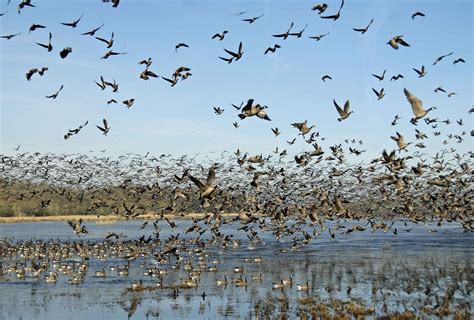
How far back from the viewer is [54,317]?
3012 centimetres

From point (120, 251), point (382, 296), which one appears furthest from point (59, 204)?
point (382, 296)

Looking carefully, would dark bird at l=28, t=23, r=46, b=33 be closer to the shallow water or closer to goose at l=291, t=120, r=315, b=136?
goose at l=291, t=120, r=315, b=136

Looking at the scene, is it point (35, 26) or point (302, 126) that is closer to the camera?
point (35, 26)

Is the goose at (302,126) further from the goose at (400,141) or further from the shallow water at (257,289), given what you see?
the shallow water at (257,289)

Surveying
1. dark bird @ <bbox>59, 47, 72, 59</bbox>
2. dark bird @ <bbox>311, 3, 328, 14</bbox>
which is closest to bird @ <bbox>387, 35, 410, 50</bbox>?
dark bird @ <bbox>311, 3, 328, 14</bbox>

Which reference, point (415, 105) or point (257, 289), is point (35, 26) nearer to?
point (415, 105)

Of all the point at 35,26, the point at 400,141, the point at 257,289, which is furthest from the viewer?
the point at 257,289

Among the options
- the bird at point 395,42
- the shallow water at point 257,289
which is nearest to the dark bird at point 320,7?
the bird at point 395,42

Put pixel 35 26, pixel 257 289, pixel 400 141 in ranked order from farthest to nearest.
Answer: pixel 257 289, pixel 400 141, pixel 35 26

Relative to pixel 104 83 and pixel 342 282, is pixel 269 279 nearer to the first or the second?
pixel 342 282

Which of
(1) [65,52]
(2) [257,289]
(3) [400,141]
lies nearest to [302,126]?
(3) [400,141]

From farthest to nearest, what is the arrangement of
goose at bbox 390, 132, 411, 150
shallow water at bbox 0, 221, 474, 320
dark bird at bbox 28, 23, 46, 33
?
1. shallow water at bbox 0, 221, 474, 320
2. goose at bbox 390, 132, 411, 150
3. dark bird at bbox 28, 23, 46, 33

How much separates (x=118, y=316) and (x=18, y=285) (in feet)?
44.4

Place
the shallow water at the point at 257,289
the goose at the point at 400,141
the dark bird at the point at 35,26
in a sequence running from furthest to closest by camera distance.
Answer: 1. the shallow water at the point at 257,289
2. the goose at the point at 400,141
3. the dark bird at the point at 35,26
